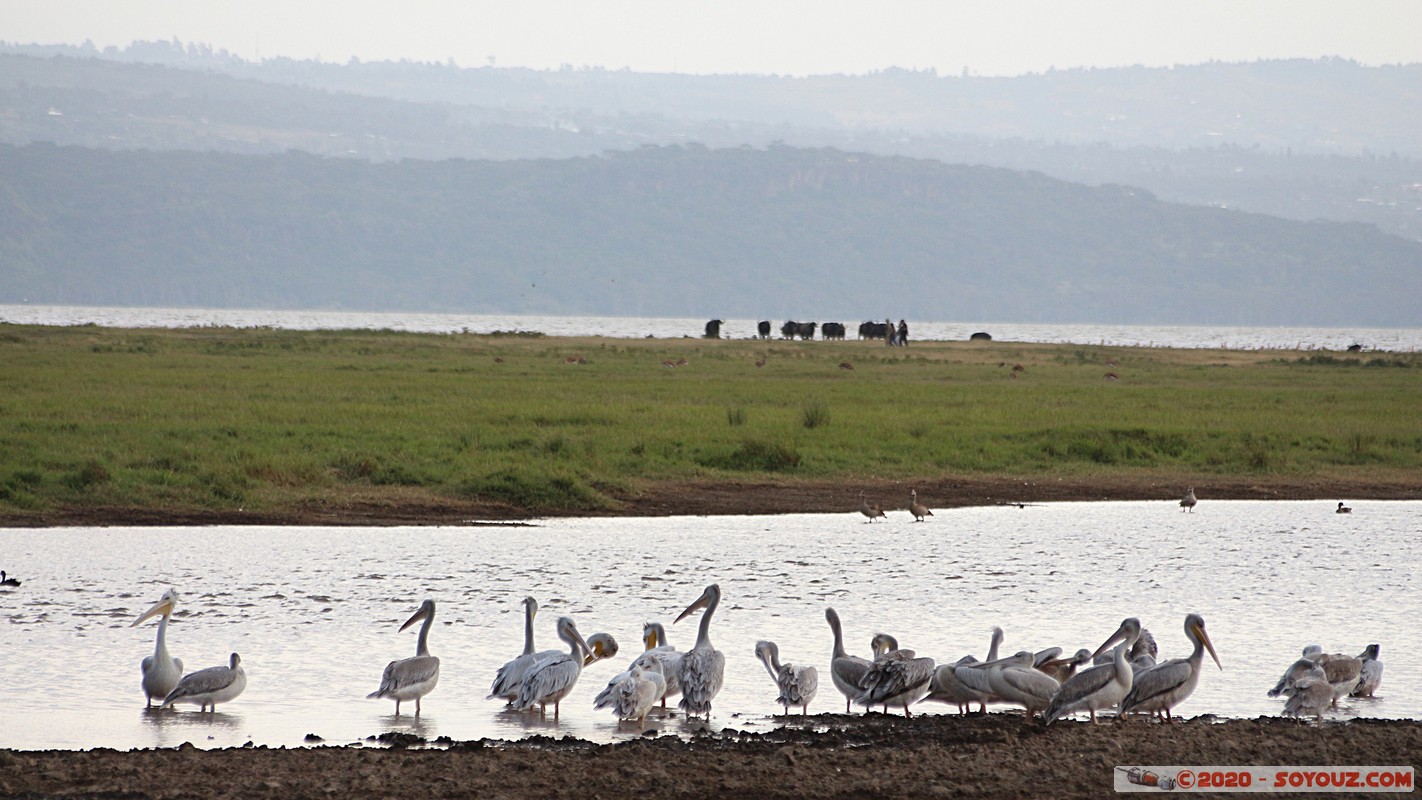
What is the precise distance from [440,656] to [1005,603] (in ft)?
16.9

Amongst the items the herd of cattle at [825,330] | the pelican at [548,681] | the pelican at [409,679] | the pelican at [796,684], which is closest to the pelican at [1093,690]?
the pelican at [796,684]

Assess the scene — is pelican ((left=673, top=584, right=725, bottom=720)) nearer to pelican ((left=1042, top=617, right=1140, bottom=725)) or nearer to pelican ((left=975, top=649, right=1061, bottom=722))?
pelican ((left=975, top=649, right=1061, bottom=722))

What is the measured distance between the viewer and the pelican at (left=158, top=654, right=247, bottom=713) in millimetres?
9430

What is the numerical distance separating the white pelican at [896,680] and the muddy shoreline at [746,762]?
337 mm

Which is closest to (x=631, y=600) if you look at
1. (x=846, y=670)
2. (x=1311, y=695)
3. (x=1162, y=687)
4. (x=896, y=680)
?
(x=846, y=670)

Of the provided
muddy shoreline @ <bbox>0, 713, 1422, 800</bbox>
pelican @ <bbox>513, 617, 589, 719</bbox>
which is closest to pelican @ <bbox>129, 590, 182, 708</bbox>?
muddy shoreline @ <bbox>0, 713, 1422, 800</bbox>

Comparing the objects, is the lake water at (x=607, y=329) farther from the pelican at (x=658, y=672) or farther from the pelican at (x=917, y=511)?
the pelican at (x=658, y=672)

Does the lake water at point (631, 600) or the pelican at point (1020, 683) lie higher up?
the pelican at point (1020, 683)

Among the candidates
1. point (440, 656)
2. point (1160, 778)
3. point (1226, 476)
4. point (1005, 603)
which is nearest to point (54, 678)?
point (440, 656)

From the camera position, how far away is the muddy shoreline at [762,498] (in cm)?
1805

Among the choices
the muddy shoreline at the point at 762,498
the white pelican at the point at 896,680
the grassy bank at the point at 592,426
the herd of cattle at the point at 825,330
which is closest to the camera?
the white pelican at the point at 896,680

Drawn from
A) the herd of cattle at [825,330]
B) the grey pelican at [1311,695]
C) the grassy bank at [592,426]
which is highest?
the herd of cattle at [825,330]

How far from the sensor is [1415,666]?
11.5m

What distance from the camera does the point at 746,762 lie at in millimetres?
8062
